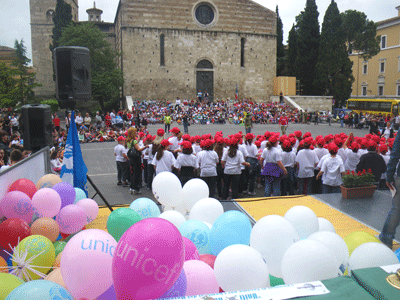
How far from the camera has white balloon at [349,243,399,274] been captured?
264 centimetres

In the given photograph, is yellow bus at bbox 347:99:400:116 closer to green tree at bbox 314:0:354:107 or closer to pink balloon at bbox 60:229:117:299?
green tree at bbox 314:0:354:107

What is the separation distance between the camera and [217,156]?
280 inches

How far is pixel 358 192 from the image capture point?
6.15 m

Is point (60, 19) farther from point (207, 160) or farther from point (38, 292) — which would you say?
point (38, 292)

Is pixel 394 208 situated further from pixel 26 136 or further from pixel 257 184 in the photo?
pixel 26 136

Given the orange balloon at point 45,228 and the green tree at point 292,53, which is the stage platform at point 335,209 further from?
the green tree at point 292,53

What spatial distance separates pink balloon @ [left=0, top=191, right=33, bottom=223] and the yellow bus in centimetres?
2880

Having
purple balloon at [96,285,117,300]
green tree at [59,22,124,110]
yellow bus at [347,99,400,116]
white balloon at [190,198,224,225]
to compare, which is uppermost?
green tree at [59,22,124,110]

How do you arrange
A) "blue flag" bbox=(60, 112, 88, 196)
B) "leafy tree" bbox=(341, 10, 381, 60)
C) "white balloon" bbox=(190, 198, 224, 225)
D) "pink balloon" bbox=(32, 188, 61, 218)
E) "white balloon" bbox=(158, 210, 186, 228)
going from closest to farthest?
"white balloon" bbox=(158, 210, 186, 228)
"pink balloon" bbox=(32, 188, 61, 218)
"white balloon" bbox=(190, 198, 224, 225)
"blue flag" bbox=(60, 112, 88, 196)
"leafy tree" bbox=(341, 10, 381, 60)

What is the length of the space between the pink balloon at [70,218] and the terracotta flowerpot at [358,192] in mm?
4550

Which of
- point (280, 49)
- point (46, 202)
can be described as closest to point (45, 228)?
point (46, 202)

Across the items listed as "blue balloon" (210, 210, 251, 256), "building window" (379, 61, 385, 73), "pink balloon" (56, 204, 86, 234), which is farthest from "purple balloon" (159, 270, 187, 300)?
"building window" (379, 61, 385, 73)

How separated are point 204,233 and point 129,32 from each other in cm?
3205

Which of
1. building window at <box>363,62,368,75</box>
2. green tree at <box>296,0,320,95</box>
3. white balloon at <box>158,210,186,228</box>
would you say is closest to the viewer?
white balloon at <box>158,210,186,228</box>
